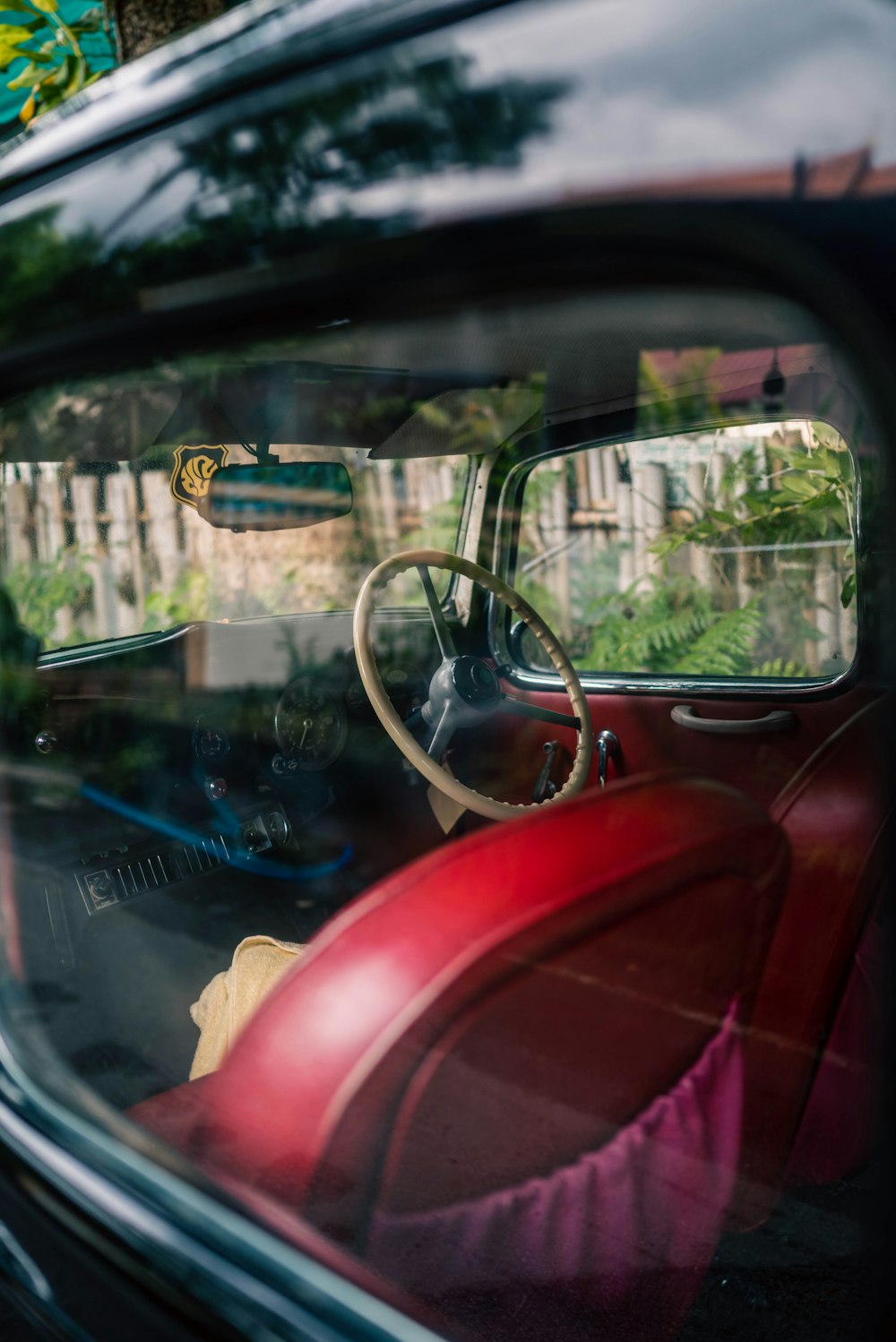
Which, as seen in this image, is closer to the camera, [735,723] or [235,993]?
[235,993]

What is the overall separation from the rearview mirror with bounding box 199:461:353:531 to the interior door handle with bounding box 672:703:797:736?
3.30 feet

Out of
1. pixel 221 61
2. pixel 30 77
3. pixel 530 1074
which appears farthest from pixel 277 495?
pixel 30 77

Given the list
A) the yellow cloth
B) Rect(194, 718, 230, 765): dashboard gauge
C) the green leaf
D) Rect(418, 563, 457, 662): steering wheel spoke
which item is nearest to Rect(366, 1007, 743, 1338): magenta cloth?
the yellow cloth

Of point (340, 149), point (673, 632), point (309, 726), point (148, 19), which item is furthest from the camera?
point (148, 19)

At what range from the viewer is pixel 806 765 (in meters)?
1.20

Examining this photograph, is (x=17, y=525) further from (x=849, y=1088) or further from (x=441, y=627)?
(x=441, y=627)

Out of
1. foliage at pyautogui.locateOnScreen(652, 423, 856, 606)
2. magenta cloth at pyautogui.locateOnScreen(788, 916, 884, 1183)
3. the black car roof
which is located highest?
the black car roof

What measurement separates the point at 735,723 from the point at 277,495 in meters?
1.15

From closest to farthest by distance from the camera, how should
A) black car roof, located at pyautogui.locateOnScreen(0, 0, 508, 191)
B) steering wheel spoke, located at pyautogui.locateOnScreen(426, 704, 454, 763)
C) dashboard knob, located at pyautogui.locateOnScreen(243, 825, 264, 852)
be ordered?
black car roof, located at pyautogui.locateOnScreen(0, 0, 508, 191) → dashboard knob, located at pyautogui.locateOnScreen(243, 825, 264, 852) → steering wheel spoke, located at pyautogui.locateOnScreen(426, 704, 454, 763)

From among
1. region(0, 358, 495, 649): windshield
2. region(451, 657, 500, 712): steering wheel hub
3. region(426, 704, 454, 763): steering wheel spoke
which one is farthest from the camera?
region(451, 657, 500, 712): steering wheel hub

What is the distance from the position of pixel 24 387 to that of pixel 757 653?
132 centimetres

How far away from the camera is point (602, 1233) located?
0.93 metres

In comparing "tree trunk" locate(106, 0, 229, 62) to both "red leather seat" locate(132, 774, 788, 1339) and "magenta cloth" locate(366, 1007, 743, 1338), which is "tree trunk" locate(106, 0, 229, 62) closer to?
"red leather seat" locate(132, 774, 788, 1339)

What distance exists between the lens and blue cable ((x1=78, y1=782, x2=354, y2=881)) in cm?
187
